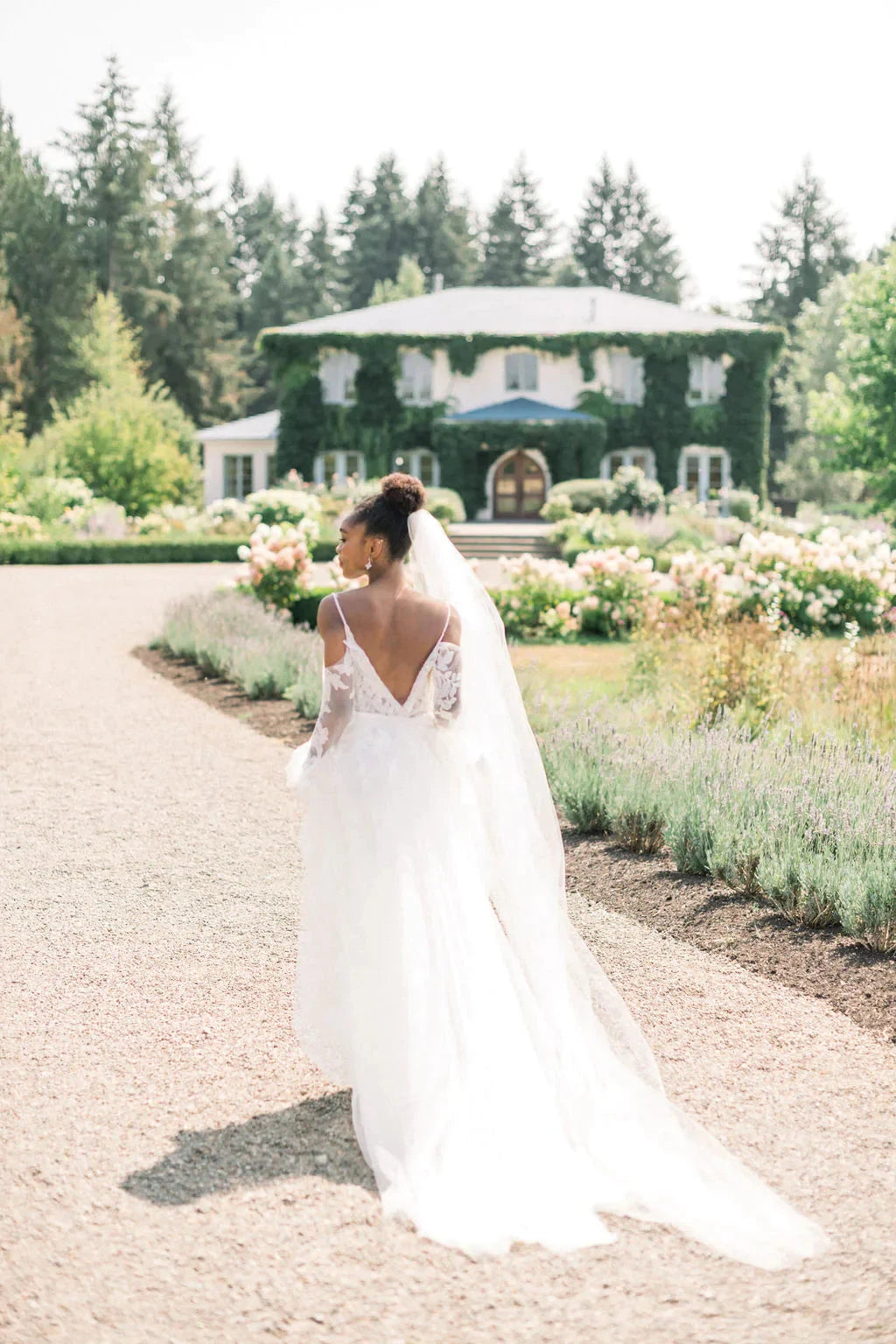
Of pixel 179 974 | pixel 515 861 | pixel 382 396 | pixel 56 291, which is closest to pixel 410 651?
pixel 515 861

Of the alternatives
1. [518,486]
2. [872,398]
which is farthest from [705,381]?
[872,398]

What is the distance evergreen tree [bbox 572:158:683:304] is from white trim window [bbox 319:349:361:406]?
105 ft

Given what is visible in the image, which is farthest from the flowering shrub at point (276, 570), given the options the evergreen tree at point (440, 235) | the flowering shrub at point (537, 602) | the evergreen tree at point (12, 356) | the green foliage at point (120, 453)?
the evergreen tree at point (440, 235)

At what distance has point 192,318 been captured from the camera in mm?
55688

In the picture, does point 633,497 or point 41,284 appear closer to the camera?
point 633,497

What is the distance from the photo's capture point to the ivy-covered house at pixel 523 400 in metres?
38.0

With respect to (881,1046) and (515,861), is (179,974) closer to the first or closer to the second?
(515,861)

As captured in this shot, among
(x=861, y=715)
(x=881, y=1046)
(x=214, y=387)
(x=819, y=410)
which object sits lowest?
(x=881, y=1046)

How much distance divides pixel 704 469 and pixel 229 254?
3007 cm

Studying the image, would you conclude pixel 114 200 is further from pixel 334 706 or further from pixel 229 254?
pixel 334 706

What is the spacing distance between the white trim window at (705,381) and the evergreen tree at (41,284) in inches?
953

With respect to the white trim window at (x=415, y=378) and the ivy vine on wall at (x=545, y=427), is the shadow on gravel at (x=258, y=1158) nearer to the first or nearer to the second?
the ivy vine on wall at (x=545, y=427)

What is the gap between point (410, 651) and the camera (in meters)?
3.55

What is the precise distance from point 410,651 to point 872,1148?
1725mm
